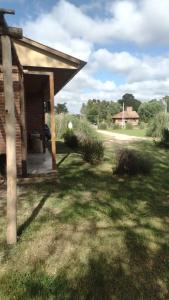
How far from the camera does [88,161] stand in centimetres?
960

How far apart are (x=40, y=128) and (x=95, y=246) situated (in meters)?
9.08

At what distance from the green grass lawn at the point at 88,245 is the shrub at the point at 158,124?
16.4 m

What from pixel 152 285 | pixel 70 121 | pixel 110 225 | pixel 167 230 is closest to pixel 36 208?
pixel 110 225

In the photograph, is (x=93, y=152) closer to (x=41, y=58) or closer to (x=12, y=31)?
(x=41, y=58)

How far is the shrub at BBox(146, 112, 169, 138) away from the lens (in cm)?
2220

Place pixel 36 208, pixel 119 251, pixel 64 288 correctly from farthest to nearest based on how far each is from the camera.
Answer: pixel 36 208
pixel 119 251
pixel 64 288

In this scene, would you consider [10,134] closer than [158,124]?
Yes

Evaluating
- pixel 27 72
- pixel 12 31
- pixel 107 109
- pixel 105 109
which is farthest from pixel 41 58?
pixel 107 109

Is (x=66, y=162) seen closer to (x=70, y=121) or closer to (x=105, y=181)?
(x=105, y=181)

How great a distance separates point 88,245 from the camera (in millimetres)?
3756

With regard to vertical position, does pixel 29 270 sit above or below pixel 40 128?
below

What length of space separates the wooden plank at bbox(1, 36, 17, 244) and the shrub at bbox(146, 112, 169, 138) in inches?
762

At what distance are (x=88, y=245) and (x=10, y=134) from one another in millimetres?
1788

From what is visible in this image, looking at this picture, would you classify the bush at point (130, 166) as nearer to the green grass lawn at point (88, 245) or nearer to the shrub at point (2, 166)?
the green grass lawn at point (88, 245)
